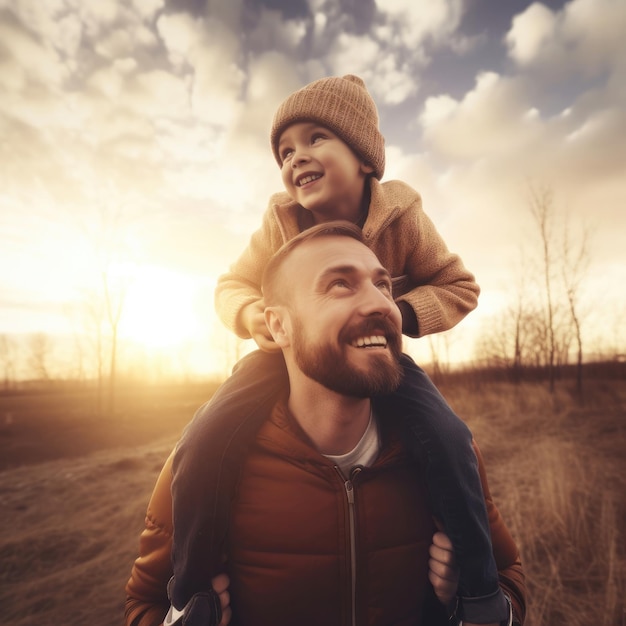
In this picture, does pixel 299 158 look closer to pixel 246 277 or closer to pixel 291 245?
pixel 291 245

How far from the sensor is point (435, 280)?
2117 millimetres

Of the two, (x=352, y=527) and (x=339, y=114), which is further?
(x=339, y=114)

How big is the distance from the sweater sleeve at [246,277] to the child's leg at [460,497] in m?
1.06

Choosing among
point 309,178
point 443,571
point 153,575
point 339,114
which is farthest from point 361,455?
point 339,114

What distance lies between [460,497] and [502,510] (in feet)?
18.1

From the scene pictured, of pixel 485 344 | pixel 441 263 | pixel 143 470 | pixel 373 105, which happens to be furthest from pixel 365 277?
pixel 485 344

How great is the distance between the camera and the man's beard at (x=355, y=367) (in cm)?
149

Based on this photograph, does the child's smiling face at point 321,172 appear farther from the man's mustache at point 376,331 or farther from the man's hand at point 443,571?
the man's hand at point 443,571

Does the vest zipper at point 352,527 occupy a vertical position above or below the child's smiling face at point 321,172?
Answer: below

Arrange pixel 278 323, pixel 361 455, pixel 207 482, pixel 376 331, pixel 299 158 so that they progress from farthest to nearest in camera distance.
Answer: pixel 299 158 < pixel 278 323 < pixel 361 455 < pixel 376 331 < pixel 207 482

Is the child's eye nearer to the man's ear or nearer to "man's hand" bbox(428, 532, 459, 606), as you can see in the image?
the man's ear

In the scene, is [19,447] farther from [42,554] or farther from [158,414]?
[42,554]

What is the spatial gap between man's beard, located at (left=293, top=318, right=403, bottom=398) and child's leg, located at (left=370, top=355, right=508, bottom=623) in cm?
24

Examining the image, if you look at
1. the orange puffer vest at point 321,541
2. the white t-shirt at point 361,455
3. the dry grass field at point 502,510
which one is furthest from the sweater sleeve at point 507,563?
the dry grass field at point 502,510
